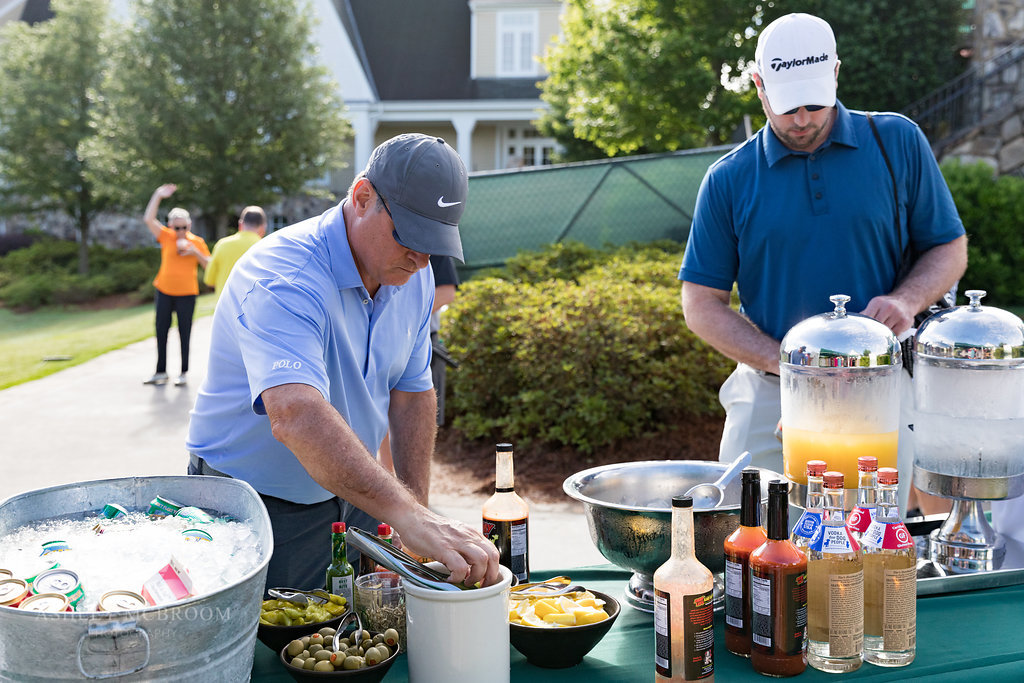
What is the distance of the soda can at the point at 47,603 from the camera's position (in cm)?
153

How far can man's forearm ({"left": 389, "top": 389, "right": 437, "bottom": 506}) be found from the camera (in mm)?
2945

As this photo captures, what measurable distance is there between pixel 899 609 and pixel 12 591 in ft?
5.77

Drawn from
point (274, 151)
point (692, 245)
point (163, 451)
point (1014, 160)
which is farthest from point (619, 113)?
point (692, 245)

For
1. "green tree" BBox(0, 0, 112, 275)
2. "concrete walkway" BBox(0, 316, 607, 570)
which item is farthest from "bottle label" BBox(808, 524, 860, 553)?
"green tree" BBox(0, 0, 112, 275)

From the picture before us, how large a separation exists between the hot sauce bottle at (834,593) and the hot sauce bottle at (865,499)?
0.09 m

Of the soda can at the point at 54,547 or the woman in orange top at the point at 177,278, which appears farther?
the woman in orange top at the point at 177,278

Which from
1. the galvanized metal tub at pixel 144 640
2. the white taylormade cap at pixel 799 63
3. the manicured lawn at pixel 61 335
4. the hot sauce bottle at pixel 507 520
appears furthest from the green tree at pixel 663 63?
the galvanized metal tub at pixel 144 640

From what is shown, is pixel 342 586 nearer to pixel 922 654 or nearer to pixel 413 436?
pixel 413 436

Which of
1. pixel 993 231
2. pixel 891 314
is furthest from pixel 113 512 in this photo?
Result: pixel 993 231

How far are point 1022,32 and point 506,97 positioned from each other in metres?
16.8

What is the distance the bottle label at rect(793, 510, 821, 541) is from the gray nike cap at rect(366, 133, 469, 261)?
103 centimetres

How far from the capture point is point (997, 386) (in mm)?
2557

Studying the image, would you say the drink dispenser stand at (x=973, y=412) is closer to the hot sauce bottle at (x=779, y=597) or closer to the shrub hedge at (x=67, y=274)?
the hot sauce bottle at (x=779, y=597)

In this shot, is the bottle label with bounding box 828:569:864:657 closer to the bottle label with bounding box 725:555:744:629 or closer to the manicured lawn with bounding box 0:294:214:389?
the bottle label with bounding box 725:555:744:629
